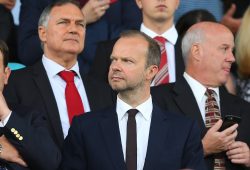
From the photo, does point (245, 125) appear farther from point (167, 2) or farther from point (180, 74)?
point (167, 2)

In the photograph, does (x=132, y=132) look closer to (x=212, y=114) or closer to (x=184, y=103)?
(x=184, y=103)

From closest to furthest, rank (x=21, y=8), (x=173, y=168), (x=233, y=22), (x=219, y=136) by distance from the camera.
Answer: (x=173, y=168) → (x=219, y=136) → (x=21, y=8) → (x=233, y=22)

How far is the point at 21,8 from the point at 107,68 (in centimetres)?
99

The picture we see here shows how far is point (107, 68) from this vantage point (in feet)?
22.1

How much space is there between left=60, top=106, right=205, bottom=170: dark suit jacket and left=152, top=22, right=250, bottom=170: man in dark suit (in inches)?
17.2

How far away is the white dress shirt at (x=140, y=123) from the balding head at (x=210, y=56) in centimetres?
77

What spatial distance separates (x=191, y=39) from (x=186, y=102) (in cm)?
54

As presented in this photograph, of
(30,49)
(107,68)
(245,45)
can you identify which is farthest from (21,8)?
(245,45)

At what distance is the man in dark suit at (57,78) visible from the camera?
6.11 metres

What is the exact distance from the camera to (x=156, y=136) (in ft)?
18.3

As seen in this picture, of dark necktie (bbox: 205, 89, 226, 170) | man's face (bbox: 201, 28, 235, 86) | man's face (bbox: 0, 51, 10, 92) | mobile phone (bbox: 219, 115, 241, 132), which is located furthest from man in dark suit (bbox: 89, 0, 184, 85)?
man's face (bbox: 0, 51, 10, 92)

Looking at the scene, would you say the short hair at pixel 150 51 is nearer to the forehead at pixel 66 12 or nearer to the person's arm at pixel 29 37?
the forehead at pixel 66 12

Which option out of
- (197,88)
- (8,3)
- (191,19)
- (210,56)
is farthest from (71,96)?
(191,19)

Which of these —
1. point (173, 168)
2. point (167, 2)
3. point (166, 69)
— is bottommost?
point (173, 168)
